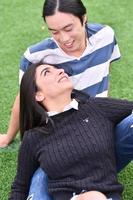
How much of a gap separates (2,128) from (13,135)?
0.25 meters

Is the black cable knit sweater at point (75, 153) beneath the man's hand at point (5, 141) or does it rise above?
above

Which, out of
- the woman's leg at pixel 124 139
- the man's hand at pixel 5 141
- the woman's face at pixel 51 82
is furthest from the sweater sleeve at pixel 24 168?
the man's hand at pixel 5 141

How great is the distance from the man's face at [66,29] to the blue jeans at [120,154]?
1.62ft

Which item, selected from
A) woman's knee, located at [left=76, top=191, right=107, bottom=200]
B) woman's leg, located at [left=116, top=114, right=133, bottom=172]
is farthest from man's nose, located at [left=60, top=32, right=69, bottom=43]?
woman's knee, located at [left=76, top=191, right=107, bottom=200]

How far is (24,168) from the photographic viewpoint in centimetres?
241

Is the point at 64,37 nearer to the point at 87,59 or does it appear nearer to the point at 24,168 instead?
the point at 87,59

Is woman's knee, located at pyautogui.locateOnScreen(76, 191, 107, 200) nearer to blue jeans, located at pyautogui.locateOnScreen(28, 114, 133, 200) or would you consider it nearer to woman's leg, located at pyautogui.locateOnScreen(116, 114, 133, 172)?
blue jeans, located at pyautogui.locateOnScreen(28, 114, 133, 200)

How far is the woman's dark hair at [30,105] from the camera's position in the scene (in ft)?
7.88

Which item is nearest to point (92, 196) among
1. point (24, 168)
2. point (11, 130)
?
point (24, 168)

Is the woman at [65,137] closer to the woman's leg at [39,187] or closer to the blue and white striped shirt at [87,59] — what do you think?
the woman's leg at [39,187]

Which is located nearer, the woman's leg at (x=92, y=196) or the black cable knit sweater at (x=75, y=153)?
the woman's leg at (x=92, y=196)

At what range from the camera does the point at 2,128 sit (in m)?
3.38

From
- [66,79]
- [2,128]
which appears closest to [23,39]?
[2,128]

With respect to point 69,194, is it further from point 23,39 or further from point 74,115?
point 23,39
